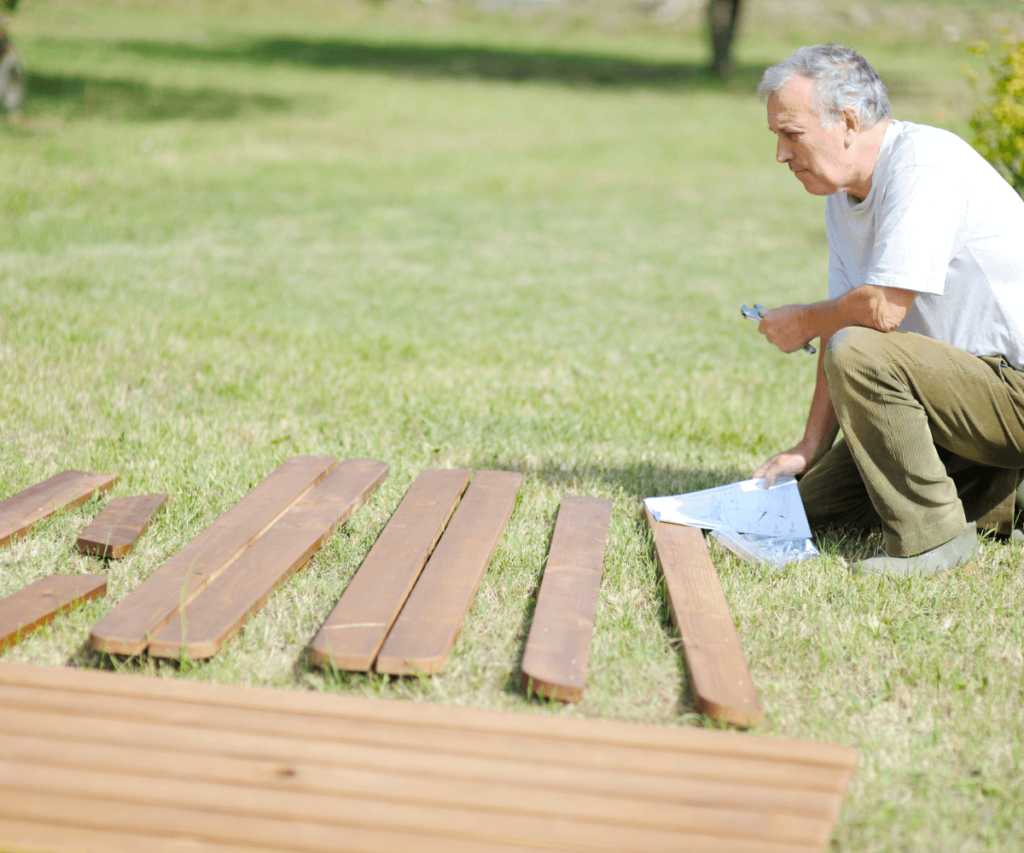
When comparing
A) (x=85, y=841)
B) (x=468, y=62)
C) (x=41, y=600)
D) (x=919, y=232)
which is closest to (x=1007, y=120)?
(x=919, y=232)

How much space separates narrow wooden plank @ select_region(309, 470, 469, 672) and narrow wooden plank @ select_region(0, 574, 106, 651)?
2.26 feet

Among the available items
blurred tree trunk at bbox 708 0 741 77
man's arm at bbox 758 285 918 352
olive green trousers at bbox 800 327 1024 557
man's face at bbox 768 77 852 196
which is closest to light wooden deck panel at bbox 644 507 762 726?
olive green trousers at bbox 800 327 1024 557

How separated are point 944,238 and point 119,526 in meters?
2.55

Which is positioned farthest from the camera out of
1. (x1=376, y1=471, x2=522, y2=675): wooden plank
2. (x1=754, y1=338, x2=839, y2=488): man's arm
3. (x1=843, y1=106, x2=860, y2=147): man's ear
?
(x1=754, y1=338, x2=839, y2=488): man's arm

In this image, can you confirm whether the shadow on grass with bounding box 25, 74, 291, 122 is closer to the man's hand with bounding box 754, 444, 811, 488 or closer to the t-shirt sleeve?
the man's hand with bounding box 754, 444, 811, 488

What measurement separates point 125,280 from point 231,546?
4.09m

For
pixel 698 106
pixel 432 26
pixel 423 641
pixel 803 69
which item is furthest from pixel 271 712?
pixel 432 26

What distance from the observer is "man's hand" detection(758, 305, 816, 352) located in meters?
2.86

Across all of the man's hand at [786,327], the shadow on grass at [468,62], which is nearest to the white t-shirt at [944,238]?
the man's hand at [786,327]

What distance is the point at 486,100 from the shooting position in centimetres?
1920

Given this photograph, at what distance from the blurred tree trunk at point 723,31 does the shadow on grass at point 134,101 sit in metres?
13.3

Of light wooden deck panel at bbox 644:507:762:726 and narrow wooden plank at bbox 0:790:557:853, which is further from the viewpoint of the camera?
light wooden deck panel at bbox 644:507:762:726

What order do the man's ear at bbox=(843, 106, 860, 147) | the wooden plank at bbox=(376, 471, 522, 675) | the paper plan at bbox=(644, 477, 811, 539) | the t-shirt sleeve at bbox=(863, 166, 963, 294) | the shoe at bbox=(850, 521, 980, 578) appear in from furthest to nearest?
the paper plan at bbox=(644, 477, 811, 539), the shoe at bbox=(850, 521, 980, 578), the man's ear at bbox=(843, 106, 860, 147), the t-shirt sleeve at bbox=(863, 166, 963, 294), the wooden plank at bbox=(376, 471, 522, 675)

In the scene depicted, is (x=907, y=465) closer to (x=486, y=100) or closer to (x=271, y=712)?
(x=271, y=712)
